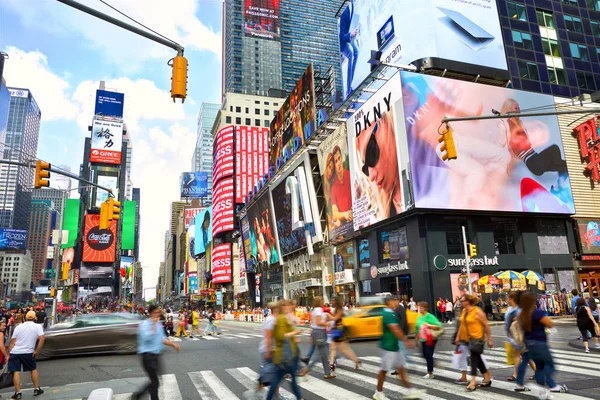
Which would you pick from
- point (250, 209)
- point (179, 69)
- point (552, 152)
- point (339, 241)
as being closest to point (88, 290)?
point (250, 209)

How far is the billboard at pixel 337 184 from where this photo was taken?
135 ft

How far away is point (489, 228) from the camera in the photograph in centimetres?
3369

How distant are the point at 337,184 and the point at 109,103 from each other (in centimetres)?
9227

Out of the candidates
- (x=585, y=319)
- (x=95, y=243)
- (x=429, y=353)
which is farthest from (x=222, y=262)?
(x=429, y=353)

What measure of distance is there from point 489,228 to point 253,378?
28.5 metres

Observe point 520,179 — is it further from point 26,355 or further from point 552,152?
point 26,355

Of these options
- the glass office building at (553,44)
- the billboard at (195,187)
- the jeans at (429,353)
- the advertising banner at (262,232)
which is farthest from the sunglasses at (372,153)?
the billboard at (195,187)

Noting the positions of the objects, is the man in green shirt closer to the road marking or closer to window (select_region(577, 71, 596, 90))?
the road marking

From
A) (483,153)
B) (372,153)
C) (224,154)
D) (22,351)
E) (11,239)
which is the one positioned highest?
(224,154)

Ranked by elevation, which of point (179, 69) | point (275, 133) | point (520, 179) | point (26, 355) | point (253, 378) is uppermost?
point (275, 133)

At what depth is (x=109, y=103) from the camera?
114188 mm

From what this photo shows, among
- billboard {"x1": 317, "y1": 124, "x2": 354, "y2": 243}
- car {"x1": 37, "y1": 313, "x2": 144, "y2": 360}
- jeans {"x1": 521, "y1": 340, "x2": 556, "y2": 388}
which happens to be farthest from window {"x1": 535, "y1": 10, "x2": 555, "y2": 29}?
car {"x1": 37, "y1": 313, "x2": 144, "y2": 360}

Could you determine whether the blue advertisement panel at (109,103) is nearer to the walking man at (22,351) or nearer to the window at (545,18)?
the window at (545,18)

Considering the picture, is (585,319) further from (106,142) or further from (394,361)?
(106,142)
